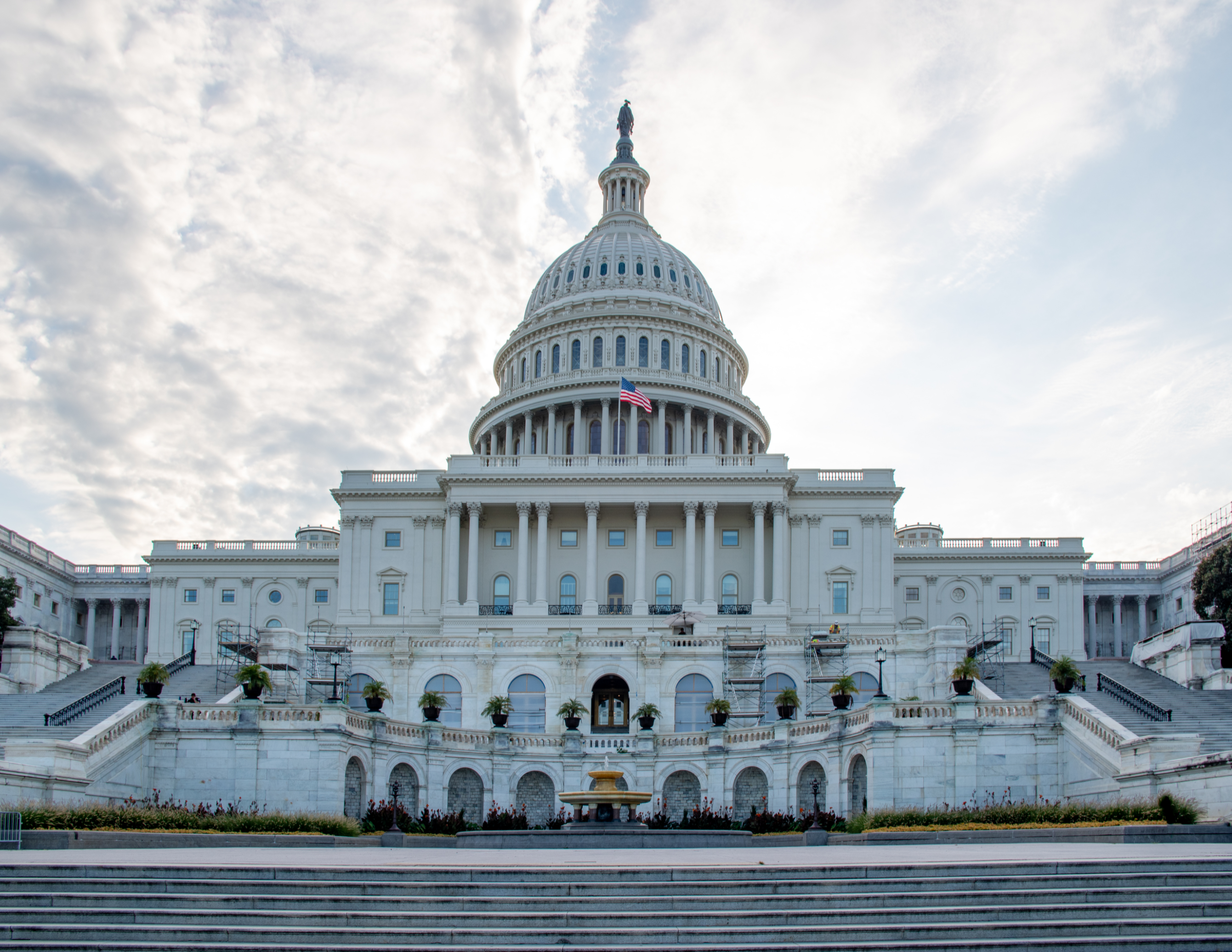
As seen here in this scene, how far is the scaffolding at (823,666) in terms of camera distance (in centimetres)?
5797

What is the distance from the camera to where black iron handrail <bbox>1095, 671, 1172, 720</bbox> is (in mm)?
44594

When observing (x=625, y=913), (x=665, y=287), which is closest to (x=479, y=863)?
(x=625, y=913)

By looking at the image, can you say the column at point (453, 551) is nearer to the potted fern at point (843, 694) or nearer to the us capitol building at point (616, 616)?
the us capitol building at point (616, 616)

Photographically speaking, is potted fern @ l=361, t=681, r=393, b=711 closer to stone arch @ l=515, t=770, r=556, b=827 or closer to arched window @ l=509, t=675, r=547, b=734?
stone arch @ l=515, t=770, r=556, b=827

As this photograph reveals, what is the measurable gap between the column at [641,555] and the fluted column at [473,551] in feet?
36.9

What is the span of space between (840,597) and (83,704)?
181 feet

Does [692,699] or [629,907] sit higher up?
[692,699]

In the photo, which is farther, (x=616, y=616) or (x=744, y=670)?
(x=616, y=616)

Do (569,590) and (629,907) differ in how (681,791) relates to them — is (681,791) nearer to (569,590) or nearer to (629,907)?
(629,907)

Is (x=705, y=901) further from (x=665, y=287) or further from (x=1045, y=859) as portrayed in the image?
(x=665, y=287)

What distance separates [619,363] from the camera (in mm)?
114562

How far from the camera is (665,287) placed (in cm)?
12181

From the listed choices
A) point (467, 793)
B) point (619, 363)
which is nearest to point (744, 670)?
point (467, 793)

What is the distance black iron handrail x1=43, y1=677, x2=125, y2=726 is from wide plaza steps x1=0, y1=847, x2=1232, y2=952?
91.6ft
